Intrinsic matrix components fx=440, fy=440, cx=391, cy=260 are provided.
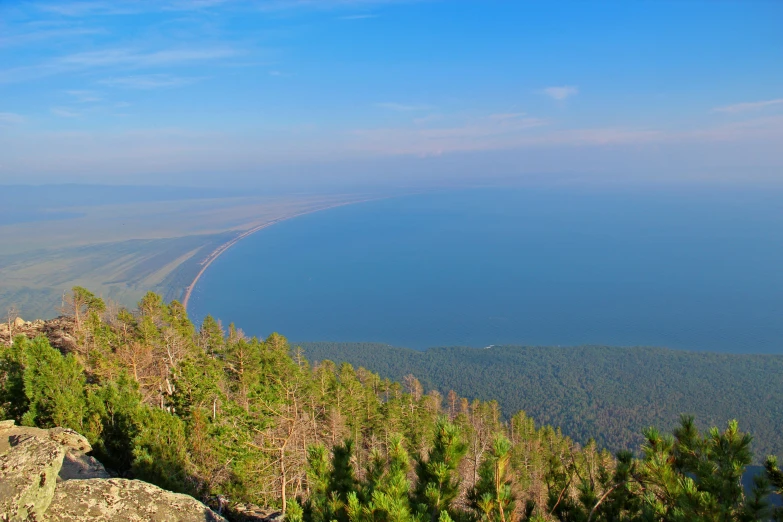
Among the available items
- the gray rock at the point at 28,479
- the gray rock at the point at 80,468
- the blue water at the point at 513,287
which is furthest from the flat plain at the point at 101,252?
the gray rock at the point at 28,479

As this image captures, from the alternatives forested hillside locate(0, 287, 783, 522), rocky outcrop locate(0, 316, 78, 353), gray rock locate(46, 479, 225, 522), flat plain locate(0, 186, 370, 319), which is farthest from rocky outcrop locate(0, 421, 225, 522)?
flat plain locate(0, 186, 370, 319)

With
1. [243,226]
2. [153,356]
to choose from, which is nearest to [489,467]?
[153,356]

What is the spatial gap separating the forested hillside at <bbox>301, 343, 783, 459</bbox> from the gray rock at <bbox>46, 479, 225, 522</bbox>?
1845 inches

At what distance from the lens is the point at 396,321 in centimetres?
9119

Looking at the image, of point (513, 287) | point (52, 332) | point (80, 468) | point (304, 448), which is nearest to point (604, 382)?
point (513, 287)

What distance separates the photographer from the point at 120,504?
4906 mm

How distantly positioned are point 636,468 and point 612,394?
59.8m

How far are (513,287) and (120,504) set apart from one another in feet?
364

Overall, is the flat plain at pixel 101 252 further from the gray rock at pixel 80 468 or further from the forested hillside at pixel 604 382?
the gray rock at pixel 80 468

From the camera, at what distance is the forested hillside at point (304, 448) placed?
169 inches

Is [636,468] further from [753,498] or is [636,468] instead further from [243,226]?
[243,226]

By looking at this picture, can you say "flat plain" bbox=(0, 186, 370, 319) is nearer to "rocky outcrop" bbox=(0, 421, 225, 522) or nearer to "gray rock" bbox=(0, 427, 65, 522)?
"rocky outcrop" bbox=(0, 421, 225, 522)

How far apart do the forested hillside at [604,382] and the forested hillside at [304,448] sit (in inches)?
1373

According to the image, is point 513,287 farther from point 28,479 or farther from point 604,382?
point 28,479
